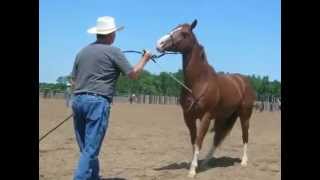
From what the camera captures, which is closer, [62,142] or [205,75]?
[205,75]

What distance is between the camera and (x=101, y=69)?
5777mm

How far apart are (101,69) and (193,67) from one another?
2.49 meters

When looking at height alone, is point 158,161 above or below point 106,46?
below

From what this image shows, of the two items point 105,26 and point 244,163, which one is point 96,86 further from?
point 244,163

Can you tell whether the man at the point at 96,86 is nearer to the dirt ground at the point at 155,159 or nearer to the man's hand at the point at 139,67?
the man's hand at the point at 139,67

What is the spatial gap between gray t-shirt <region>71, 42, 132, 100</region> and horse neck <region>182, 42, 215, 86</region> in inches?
90.4

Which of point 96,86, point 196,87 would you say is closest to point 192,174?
point 196,87
